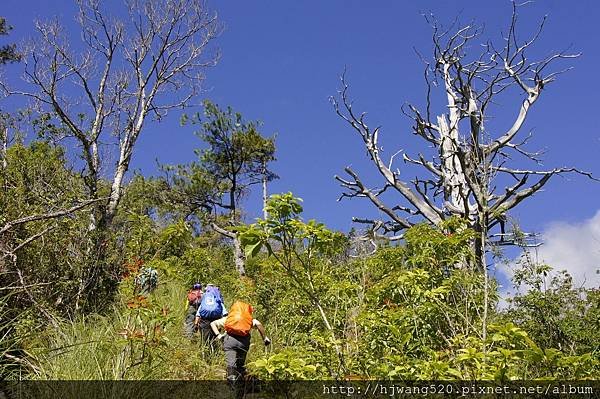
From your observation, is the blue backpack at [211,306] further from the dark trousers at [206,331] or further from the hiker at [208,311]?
the dark trousers at [206,331]

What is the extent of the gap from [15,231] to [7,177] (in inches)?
47.6

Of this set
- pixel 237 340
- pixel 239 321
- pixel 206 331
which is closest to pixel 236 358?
pixel 237 340

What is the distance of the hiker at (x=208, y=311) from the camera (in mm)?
8688

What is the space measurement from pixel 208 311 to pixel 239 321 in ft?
6.09

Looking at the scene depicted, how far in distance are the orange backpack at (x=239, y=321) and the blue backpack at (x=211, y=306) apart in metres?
1.62

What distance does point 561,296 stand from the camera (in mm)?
7992

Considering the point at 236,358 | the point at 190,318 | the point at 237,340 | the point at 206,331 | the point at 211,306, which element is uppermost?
the point at 211,306

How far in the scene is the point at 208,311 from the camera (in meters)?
8.66

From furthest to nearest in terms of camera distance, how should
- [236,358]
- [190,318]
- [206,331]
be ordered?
[190,318]
[206,331]
[236,358]

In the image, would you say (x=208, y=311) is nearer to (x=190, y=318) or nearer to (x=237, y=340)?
(x=190, y=318)

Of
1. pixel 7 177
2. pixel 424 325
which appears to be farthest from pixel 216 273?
pixel 424 325

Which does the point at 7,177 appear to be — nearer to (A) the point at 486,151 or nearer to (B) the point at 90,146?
(B) the point at 90,146

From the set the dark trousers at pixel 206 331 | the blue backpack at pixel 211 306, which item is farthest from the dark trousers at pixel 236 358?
the dark trousers at pixel 206 331

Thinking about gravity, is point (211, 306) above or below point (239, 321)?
above
